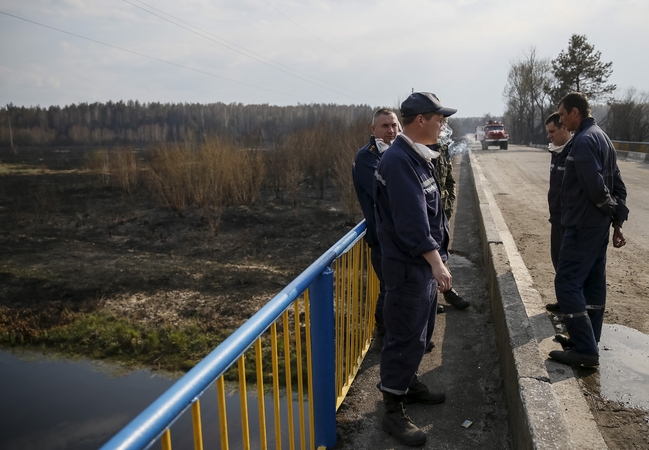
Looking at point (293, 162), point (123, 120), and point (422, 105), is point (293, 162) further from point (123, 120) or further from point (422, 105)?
point (123, 120)

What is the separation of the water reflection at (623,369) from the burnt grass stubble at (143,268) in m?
7.07

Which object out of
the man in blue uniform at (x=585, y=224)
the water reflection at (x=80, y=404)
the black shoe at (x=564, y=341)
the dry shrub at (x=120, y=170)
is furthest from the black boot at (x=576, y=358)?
the dry shrub at (x=120, y=170)

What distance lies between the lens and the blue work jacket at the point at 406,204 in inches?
97.0

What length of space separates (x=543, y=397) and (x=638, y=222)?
820cm

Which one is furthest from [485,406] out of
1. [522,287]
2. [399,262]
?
[522,287]

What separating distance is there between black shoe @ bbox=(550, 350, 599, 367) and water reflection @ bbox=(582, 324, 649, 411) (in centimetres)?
10

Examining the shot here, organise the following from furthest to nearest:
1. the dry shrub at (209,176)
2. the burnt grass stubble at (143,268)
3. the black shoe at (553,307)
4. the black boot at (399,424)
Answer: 1. the dry shrub at (209,176)
2. the burnt grass stubble at (143,268)
3. the black shoe at (553,307)
4. the black boot at (399,424)

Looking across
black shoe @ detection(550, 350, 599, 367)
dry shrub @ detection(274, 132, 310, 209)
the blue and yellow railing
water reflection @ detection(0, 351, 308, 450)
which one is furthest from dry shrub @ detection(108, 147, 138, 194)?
black shoe @ detection(550, 350, 599, 367)

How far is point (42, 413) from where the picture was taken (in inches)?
344

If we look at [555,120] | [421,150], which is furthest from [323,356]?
[555,120]

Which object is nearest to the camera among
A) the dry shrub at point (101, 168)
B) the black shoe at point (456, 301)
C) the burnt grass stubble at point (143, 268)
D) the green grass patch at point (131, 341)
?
the black shoe at point (456, 301)

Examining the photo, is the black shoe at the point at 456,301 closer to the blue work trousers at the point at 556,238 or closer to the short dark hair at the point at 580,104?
the blue work trousers at the point at 556,238

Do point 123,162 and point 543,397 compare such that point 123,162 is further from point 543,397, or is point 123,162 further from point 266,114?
point 266,114

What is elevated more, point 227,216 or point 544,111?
point 544,111
